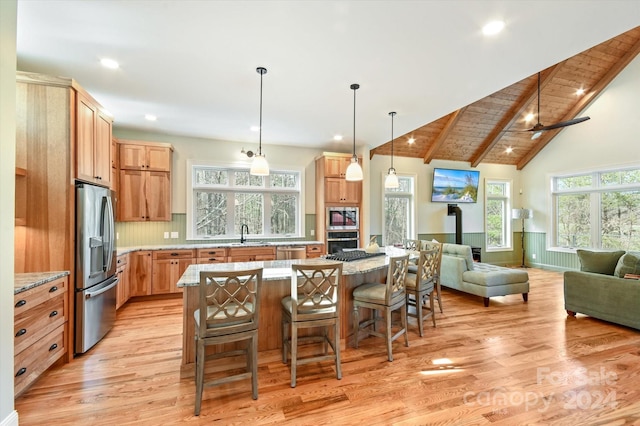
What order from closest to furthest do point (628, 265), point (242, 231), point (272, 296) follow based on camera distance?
point (272, 296)
point (628, 265)
point (242, 231)

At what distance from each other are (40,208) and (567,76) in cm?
892

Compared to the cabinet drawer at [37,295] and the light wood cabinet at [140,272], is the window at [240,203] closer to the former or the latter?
the light wood cabinet at [140,272]

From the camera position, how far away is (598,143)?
6535mm

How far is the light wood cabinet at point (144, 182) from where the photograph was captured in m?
4.77

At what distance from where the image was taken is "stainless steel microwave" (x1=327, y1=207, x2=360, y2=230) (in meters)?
5.78

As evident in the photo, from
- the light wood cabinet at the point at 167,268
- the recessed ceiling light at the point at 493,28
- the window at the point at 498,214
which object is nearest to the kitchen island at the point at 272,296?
the light wood cabinet at the point at 167,268

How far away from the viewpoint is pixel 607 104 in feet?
20.9

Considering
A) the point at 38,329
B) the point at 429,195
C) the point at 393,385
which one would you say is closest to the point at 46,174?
the point at 38,329

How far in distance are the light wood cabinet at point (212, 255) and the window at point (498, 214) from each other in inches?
280

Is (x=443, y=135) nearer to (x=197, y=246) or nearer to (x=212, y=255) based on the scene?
(x=212, y=255)

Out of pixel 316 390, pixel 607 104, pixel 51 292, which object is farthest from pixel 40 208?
pixel 607 104

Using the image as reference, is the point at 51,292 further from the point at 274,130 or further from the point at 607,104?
the point at 607,104

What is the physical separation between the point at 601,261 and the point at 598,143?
4281 millimetres

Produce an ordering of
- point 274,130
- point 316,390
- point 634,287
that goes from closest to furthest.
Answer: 1. point 316,390
2. point 634,287
3. point 274,130
